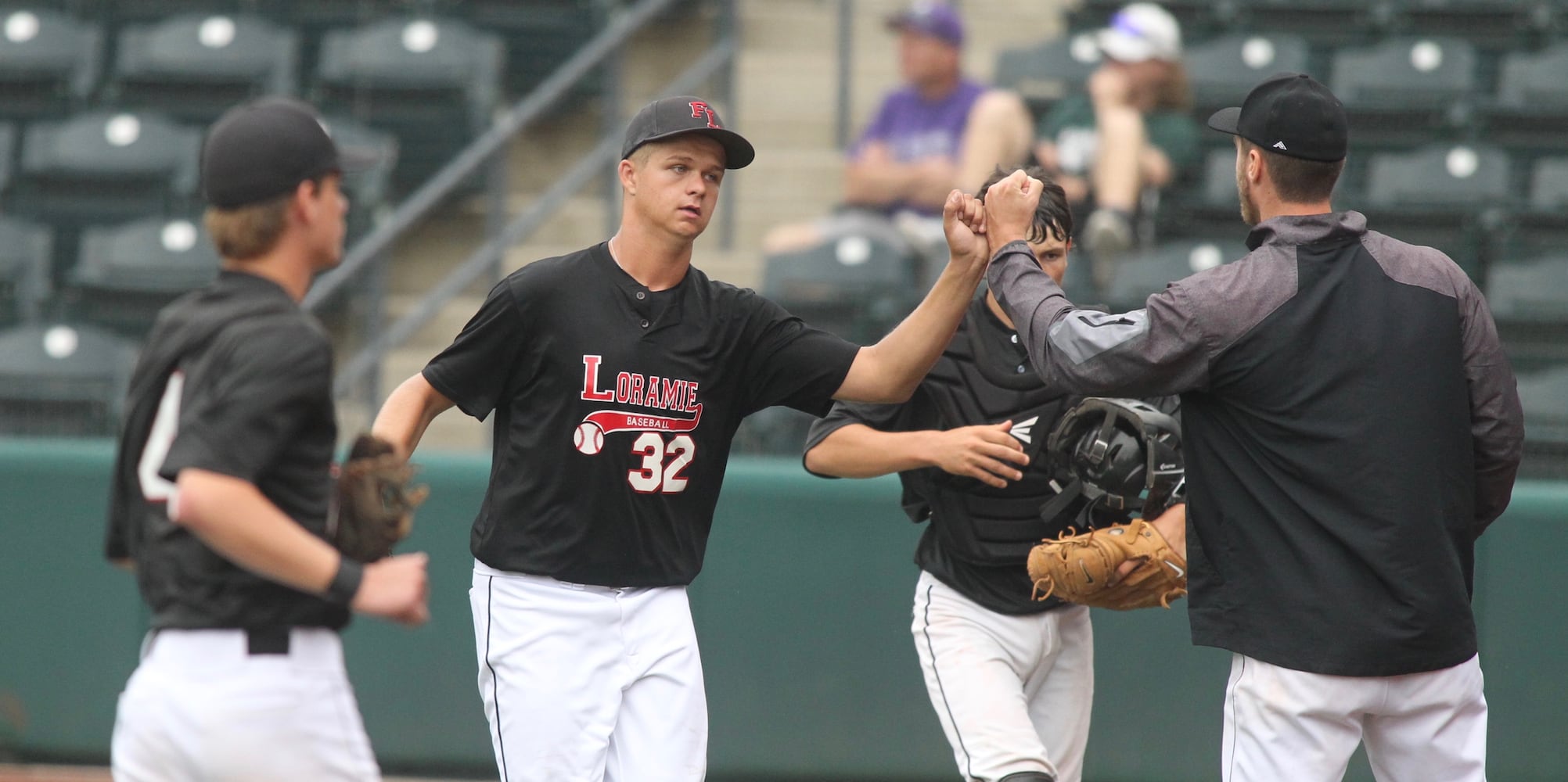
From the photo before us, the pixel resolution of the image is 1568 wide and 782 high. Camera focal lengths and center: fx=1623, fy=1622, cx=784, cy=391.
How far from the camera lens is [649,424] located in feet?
12.1

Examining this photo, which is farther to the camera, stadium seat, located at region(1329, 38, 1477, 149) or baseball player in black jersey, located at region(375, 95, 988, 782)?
stadium seat, located at region(1329, 38, 1477, 149)

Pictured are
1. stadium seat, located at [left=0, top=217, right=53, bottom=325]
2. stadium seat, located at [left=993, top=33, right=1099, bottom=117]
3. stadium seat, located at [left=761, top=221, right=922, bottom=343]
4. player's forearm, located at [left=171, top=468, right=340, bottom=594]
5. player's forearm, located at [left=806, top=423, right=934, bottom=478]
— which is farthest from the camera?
stadium seat, located at [left=993, top=33, right=1099, bottom=117]

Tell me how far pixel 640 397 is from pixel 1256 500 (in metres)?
1.36

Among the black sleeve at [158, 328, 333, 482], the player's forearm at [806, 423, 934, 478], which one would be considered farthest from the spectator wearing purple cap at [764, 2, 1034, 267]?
the black sleeve at [158, 328, 333, 482]

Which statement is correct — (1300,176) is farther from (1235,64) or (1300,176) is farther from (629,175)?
(1235,64)

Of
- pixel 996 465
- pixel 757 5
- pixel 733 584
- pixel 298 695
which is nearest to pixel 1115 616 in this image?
pixel 733 584

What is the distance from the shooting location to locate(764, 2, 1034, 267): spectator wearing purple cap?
23.9 feet

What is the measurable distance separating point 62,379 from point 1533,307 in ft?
19.8

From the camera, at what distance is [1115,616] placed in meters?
5.79

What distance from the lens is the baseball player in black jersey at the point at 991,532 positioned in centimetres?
387

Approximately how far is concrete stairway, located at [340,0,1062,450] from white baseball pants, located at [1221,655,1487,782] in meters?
3.99

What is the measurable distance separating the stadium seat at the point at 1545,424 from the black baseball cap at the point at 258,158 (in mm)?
4604

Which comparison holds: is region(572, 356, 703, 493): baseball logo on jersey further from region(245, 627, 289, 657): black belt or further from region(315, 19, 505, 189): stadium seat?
region(315, 19, 505, 189): stadium seat

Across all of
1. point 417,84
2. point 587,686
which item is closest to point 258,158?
point 587,686
